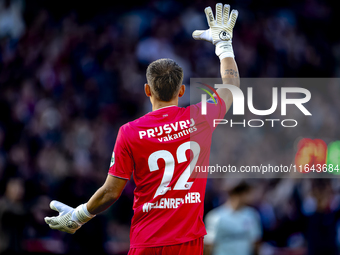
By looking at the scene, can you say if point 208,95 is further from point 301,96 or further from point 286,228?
point 301,96

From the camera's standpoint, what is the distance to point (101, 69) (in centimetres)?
1302

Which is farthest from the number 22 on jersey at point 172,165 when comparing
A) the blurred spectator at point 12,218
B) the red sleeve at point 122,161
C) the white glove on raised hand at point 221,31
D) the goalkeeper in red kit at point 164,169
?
the blurred spectator at point 12,218

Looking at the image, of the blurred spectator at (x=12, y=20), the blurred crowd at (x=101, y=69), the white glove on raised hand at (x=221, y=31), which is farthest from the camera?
the blurred spectator at (x=12, y=20)

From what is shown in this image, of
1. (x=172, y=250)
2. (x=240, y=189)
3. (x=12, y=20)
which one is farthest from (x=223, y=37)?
(x=12, y=20)

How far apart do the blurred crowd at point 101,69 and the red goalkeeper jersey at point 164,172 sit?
572 centimetres

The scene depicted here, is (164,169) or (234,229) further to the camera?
(234,229)

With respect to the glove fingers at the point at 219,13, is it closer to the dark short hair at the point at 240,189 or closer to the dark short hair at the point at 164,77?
the dark short hair at the point at 164,77

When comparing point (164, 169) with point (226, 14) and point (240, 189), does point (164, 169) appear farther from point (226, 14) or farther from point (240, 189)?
point (240, 189)

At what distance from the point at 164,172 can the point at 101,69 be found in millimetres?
10445

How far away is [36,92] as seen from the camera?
42.6ft

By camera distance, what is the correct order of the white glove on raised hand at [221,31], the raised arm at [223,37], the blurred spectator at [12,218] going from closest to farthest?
the raised arm at [223,37] < the white glove on raised hand at [221,31] < the blurred spectator at [12,218]

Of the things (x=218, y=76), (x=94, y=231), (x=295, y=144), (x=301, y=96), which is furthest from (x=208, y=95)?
(x=301, y=96)

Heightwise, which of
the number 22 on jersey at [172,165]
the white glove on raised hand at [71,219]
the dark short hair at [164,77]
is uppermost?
the dark short hair at [164,77]

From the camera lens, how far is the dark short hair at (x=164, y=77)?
9.98 ft
